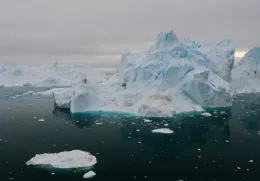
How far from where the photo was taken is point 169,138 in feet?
52.2

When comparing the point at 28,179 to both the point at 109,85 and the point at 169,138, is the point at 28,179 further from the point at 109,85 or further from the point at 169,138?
the point at 109,85

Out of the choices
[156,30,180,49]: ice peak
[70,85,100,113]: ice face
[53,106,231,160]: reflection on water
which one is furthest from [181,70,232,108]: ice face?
[70,85,100,113]: ice face

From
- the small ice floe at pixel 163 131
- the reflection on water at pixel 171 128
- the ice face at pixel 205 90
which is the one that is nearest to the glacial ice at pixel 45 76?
the ice face at pixel 205 90

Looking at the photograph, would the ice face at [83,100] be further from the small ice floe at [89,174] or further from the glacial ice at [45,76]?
the glacial ice at [45,76]

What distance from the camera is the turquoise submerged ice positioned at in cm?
2391

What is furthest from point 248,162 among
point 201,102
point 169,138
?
point 201,102

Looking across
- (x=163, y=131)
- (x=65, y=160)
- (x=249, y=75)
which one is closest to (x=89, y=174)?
(x=65, y=160)

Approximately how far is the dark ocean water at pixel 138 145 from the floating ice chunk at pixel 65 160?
1.54 feet

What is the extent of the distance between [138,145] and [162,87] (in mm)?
12063

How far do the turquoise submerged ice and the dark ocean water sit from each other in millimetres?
2233

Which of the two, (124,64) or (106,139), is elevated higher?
(124,64)

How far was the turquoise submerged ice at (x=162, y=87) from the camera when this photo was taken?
23.9m

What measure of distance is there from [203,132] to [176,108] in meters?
6.39

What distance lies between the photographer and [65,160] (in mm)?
11773
